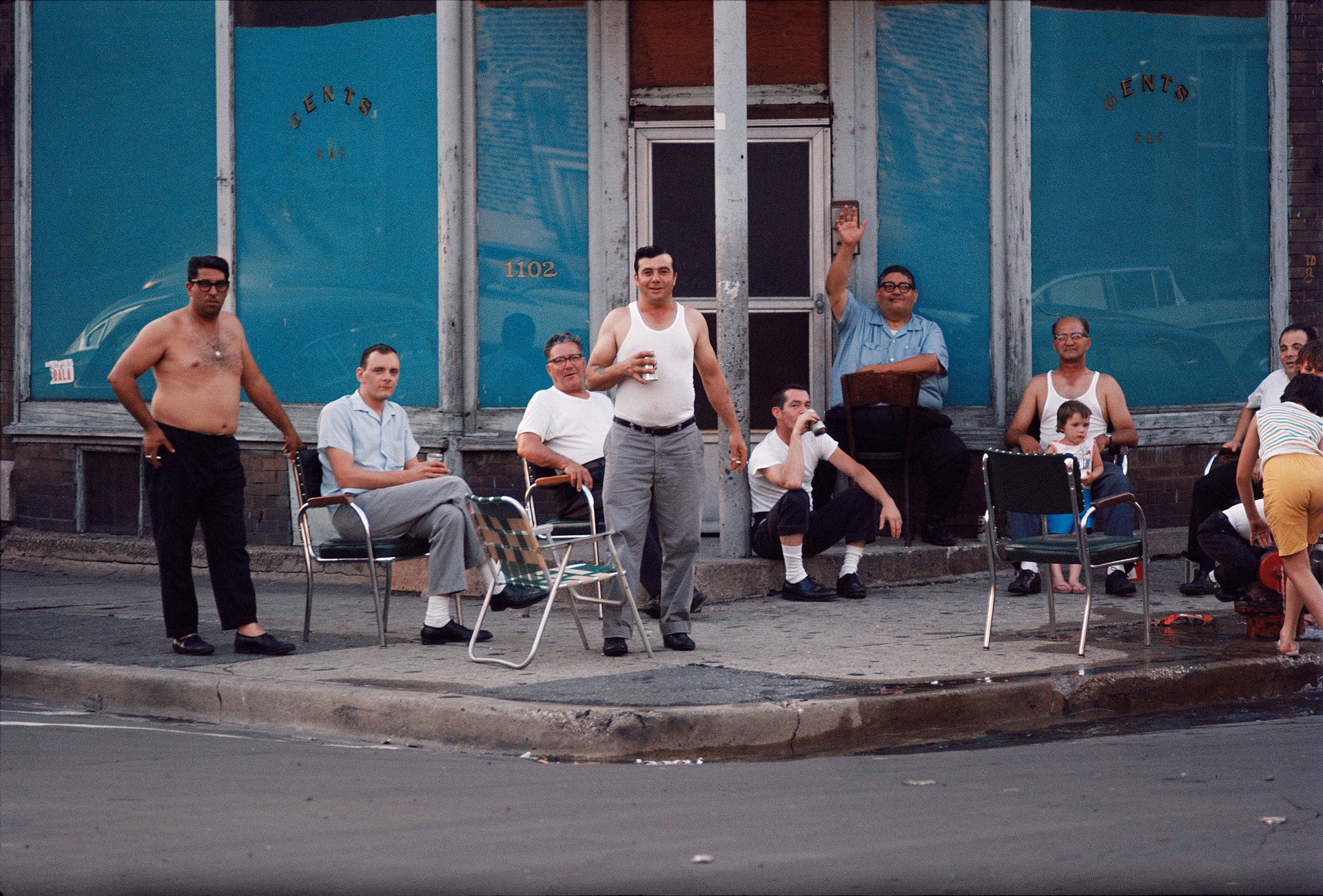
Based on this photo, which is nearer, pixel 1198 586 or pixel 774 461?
pixel 774 461

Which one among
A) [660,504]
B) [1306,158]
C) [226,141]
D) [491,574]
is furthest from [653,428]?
[1306,158]

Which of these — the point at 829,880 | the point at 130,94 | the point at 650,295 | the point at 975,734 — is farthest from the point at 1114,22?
the point at 829,880

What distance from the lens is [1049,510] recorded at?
24.3 feet

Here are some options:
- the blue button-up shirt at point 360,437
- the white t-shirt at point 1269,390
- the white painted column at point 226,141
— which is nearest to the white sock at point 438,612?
the blue button-up shirt at point 360,437

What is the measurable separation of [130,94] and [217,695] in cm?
604

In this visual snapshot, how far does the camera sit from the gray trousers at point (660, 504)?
7047 mm

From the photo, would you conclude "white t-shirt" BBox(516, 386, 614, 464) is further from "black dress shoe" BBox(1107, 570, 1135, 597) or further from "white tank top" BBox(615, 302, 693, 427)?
"black dress shoe" BBox(1107, 570, 1135, 597)

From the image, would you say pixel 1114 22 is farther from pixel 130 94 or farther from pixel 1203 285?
pixel 130 94

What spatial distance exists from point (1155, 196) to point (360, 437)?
5910 millimetres

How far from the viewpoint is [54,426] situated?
36.5 feet

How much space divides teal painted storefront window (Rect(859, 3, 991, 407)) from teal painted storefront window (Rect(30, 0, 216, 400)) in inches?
190

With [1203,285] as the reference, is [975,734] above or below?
below

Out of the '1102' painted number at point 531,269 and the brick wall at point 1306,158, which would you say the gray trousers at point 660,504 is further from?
the brick wall at point 1306,158

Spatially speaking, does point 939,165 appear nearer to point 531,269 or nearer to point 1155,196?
point 1155,196
